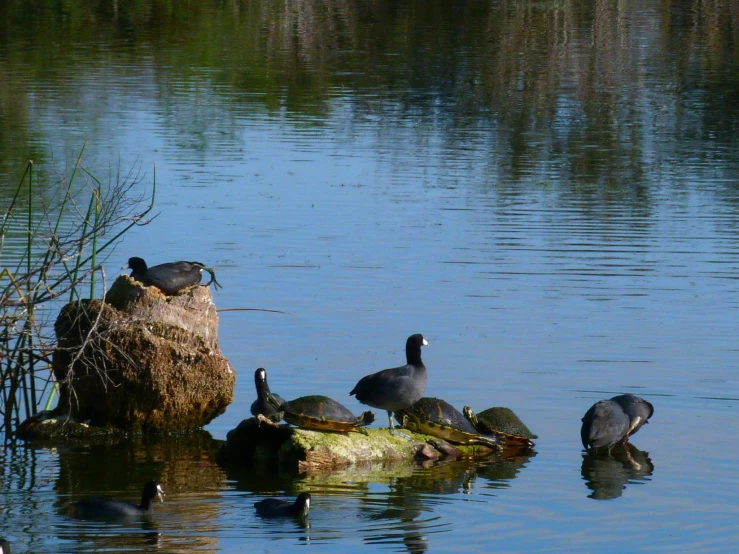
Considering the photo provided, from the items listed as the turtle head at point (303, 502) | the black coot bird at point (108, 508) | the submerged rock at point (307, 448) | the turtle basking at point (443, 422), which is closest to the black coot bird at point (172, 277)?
the submerged rock at point (307, 448)

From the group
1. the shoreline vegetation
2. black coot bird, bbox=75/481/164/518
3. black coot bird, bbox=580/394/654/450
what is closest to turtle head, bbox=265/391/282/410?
the shoreline vegetation

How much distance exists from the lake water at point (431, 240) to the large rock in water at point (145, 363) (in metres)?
0.33

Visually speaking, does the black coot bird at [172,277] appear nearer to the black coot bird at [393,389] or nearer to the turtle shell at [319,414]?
the turtle shell at [319,414]

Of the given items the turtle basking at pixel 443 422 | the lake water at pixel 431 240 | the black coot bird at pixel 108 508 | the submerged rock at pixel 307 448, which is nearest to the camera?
→ the black coot bird at pixel 108 508

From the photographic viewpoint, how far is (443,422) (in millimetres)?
11750

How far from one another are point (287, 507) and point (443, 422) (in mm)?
2381

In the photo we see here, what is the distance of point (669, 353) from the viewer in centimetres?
1507

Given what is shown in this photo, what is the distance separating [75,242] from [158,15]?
40541 millimetres

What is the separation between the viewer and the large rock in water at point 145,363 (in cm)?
1192

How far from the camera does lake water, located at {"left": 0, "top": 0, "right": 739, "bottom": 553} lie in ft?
34.0

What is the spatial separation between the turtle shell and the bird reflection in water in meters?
1.89

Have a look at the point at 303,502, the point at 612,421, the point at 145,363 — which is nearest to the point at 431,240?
the point at 612,421

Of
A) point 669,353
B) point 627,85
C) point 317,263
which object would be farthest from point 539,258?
point 627,85

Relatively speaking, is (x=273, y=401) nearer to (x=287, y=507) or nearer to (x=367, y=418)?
(x=367, y=418)
